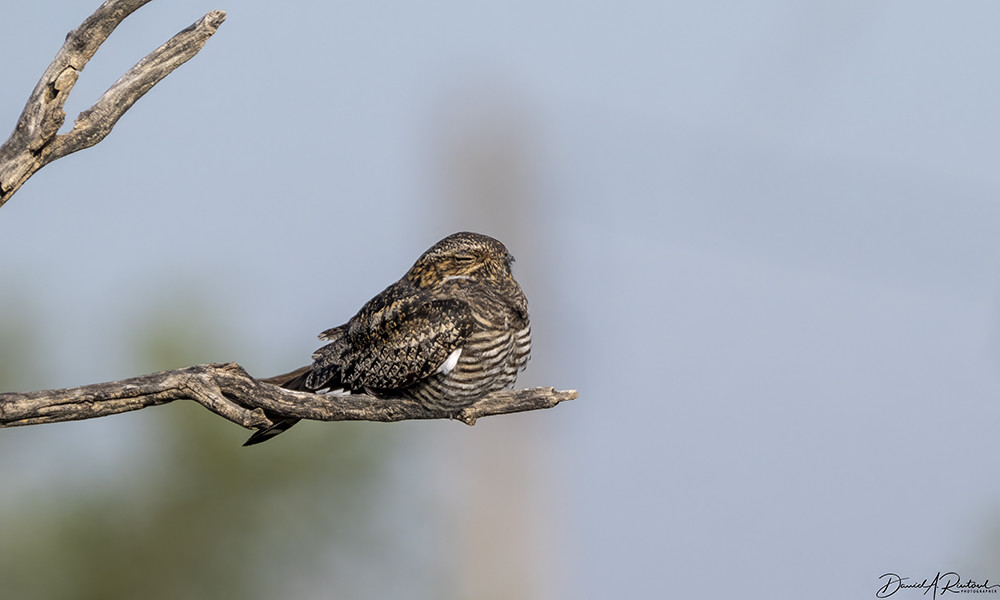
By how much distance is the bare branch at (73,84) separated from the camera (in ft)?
16.0

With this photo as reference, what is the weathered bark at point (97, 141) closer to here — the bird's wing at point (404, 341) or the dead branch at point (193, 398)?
the dead branch at point (193, 398)

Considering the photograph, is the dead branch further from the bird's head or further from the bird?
the bird's head

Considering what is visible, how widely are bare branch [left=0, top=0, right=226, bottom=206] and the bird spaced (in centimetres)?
175

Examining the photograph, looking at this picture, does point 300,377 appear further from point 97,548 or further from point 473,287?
point 97,548

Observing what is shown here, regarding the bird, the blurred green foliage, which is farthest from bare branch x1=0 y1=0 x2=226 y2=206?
the blurred green foliage

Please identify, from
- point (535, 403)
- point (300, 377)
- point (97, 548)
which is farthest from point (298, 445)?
point (535, 403)

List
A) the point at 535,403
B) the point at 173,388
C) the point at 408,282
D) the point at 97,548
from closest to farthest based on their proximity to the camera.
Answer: the point at 173,388, the point at 535,403, the point at 408,282, the point at 97,548

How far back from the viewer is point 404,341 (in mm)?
6133

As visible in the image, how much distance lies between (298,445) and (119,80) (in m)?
9.98

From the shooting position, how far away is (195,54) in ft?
16.4

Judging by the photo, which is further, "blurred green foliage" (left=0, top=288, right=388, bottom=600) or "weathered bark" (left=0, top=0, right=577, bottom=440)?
"blurred green foliage" (left=0, top=288, right=388, bottom=600)

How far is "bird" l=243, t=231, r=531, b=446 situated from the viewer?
6059mm

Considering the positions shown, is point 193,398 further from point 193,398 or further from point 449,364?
point 449,364

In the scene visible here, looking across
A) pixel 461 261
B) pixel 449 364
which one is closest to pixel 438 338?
pixel 449 364
